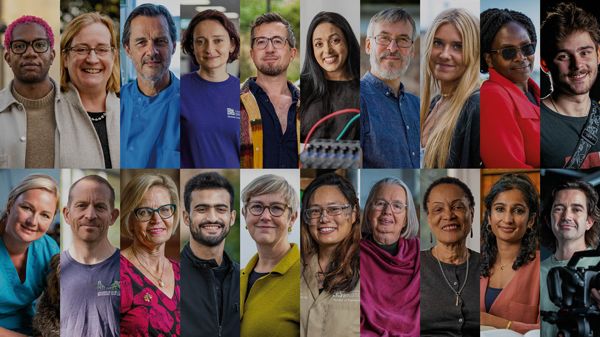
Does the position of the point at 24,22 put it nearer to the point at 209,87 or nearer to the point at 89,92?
the point at 89,92

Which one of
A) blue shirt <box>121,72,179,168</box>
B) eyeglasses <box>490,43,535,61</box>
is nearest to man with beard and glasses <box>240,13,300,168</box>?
blue shirt <box>121,72,179,168</box>

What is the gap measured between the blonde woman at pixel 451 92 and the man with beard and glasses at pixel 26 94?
2.67 metres

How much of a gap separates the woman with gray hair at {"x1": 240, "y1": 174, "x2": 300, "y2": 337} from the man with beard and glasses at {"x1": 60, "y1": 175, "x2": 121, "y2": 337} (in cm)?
95

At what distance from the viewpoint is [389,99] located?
6559 mm

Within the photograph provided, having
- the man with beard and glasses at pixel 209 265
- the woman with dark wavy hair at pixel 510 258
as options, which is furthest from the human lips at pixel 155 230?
the woman with dark wavy hair at pixel 510 258

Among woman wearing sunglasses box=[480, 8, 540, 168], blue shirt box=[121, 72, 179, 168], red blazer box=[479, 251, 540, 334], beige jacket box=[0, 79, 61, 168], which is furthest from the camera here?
red blazer box=[479, 251, 540, 334]

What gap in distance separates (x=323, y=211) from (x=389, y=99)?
94 cm

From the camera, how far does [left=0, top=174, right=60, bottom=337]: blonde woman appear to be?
6.40 metres

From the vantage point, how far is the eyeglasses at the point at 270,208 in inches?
258

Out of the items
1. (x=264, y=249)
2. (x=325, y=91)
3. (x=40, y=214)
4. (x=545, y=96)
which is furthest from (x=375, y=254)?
(x=40, y=214)

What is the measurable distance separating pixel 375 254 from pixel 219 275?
45.1 inches

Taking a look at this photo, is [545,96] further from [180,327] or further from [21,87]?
[21,87]

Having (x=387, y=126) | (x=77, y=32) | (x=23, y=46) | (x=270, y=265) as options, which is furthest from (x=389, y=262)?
(x=23, y=46)

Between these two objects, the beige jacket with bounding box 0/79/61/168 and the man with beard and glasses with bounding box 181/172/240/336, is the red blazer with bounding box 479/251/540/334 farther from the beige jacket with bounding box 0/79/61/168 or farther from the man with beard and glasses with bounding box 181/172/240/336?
the beige jacket with bounding box 0/79/61/168
